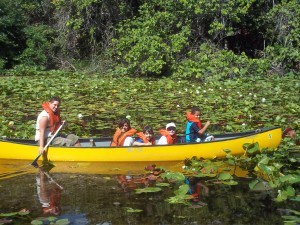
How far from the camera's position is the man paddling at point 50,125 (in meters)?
8.94

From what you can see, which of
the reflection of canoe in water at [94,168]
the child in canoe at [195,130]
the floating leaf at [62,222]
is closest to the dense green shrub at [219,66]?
the child in canoe at [195,130]

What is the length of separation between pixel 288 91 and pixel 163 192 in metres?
9.64

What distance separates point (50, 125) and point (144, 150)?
170 centimetres

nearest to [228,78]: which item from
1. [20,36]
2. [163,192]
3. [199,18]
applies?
[199,18]

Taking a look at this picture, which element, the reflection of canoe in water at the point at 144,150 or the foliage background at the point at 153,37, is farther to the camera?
the foliage background at the point at 153,37

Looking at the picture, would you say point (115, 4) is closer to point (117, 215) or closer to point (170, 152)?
point (170, 152)

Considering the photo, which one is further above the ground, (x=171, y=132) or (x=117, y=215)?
(x=171, y=132)

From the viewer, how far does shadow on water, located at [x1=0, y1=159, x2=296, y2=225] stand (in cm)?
604

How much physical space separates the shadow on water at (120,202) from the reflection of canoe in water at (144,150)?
66cm

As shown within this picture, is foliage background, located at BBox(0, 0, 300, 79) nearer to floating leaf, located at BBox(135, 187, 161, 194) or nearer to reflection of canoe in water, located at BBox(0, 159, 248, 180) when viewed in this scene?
reflection of canoe in water, located at BBox(0, 159, 248, 180)

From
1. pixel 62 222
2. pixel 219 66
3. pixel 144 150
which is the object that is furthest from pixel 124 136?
pixel 219 66

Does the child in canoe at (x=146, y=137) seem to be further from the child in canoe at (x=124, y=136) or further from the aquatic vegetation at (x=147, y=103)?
the aquatic vegetation at (x=147, y=103)

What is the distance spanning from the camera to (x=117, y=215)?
616 centimetres

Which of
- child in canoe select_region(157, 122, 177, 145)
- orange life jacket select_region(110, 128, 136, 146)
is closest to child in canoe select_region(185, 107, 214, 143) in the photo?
child in canoe select_region(157, 122, 177, 145)
